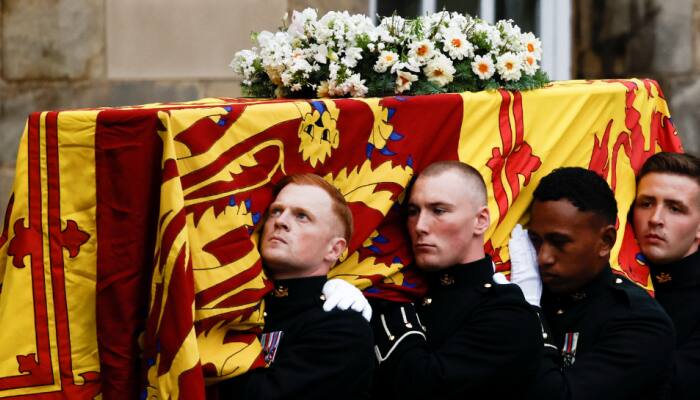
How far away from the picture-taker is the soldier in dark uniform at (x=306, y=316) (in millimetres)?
3613

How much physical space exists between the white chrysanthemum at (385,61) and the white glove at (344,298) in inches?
29.5

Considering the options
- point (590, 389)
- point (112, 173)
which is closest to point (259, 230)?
→ point (112, 173)

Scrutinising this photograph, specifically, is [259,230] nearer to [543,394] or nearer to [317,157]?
[317,157]

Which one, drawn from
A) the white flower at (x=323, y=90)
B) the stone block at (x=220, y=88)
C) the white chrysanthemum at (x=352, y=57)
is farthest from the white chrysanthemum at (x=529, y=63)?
the stone block at (x=220, y=88)

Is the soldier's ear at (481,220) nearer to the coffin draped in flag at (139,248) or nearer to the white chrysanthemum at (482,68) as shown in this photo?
the white chrysanthemum at (482,68)

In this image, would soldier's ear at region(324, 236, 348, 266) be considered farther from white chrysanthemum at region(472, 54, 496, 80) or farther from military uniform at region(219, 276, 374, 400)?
white chrysanthemum at region(472, 54, 496, 80)

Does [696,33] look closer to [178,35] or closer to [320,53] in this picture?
[178,35]

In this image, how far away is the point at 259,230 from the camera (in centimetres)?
380

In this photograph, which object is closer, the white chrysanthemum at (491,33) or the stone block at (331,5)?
the white chrysanthemum at (491,33)

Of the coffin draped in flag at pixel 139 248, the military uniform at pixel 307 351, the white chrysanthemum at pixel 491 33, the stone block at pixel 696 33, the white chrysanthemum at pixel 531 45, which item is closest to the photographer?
the coffin draped in flag at pixel 139 248

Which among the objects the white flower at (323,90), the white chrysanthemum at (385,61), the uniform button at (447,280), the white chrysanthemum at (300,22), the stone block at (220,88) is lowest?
the uniform button at (447,280)

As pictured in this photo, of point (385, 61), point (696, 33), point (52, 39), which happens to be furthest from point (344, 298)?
point (696, 33)

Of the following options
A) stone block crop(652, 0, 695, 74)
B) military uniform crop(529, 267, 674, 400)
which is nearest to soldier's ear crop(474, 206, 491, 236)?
military uniform crop(529, 267, 674, 400)

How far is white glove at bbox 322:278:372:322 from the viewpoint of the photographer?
3742 millimetres
